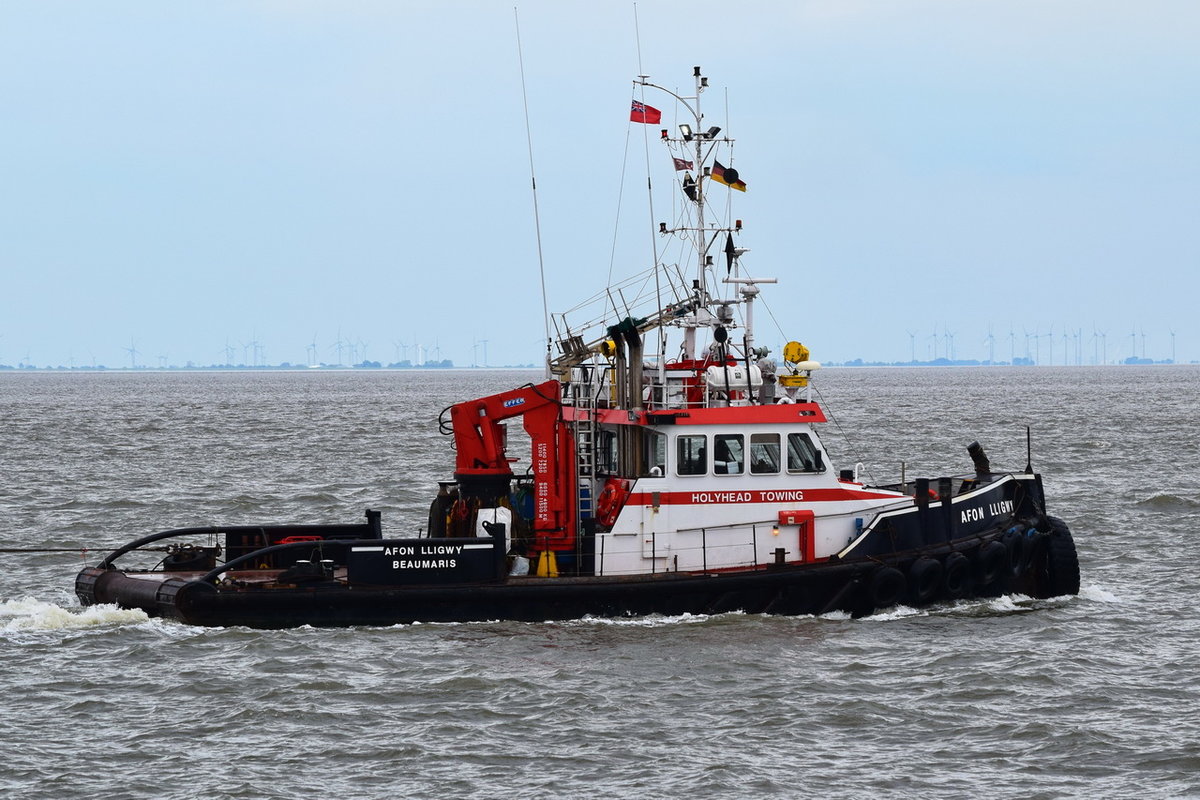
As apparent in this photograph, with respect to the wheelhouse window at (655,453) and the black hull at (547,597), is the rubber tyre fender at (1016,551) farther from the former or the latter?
the wheelhouse window at (655,453)

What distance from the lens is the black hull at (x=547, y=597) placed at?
1539 centimetres

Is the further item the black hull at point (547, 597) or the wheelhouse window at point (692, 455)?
the wheelhouse window at point (692, 455)

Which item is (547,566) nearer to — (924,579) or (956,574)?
(924,579)

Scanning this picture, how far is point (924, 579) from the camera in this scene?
1622cm

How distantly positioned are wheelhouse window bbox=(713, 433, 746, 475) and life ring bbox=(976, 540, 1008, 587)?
2.89 m

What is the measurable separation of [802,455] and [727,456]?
80cm

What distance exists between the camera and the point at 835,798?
1107 centimetres

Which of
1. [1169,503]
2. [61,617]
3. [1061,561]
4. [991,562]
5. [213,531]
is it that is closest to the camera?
[61,617]

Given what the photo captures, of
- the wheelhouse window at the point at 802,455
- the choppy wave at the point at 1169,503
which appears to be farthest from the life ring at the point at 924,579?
the choppy wave at the point at 1169,503

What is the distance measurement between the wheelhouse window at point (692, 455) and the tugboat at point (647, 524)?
0.02 metres

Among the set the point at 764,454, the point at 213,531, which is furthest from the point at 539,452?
the point at 213,531

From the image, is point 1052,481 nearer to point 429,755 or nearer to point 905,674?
point 905,674

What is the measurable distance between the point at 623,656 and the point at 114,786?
5.07 m

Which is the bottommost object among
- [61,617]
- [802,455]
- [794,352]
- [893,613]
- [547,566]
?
[893,613]
